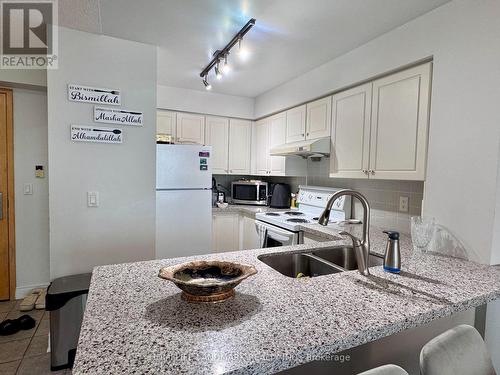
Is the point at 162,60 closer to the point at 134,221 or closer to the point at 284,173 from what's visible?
the point at 134,221

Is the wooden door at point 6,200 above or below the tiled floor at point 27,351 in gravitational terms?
above

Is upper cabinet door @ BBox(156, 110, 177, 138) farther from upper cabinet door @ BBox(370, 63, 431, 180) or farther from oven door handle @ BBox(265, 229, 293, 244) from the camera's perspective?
upper cabinet door @ BBox(370, 63, 431, 180)

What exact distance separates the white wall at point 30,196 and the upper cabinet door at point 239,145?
2.06 metres

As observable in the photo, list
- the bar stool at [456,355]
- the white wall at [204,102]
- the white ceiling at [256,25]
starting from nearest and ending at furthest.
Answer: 1. the bar stool at [456,355]
2. the white ceiling at [256,25]
3. the white wall at [204,102]

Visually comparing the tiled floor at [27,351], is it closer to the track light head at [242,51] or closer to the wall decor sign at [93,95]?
the wall decor sign at [93,95]

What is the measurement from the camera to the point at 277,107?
326cm

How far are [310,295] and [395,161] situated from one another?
52.9 inches

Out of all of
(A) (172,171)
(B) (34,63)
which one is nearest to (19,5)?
(B) (34,63)

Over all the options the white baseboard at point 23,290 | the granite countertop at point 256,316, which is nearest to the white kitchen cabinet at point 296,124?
the granite countertop at point 256,316

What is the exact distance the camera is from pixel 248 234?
3.32 metres

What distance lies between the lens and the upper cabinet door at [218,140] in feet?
11.9

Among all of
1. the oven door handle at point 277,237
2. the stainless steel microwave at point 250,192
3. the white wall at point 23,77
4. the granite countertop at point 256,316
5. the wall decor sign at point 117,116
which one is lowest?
the oven door handle at point 277,237

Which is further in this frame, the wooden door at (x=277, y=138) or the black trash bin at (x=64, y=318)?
the wooden door at (x=277, y=138)
